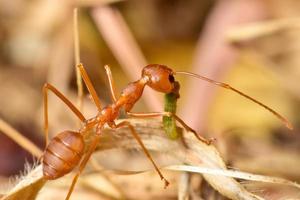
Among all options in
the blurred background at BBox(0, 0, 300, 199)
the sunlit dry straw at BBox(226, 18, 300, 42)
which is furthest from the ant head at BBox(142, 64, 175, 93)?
the sunlit dry straw at BBox(226, 18, 300, 42)

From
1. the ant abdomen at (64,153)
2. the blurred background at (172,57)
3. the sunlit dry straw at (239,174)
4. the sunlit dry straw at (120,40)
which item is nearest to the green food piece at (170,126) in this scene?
the sunlit dry straw at (239,174)

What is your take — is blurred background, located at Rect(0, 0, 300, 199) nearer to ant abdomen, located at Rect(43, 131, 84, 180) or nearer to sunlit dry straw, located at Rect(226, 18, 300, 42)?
sunlit dry straw, located at Rect(226, 18, 300, 42)

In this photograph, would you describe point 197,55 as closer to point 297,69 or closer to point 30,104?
point 297,69

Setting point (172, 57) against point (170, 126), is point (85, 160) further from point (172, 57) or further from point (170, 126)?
point (172, 57)

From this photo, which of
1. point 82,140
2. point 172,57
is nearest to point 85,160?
point 82,140

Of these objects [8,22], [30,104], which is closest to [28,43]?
[8,22]

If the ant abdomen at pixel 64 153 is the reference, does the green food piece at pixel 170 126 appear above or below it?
above

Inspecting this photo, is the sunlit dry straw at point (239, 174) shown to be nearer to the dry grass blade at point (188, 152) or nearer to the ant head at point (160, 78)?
the dry grass blade at point (188, 152)
